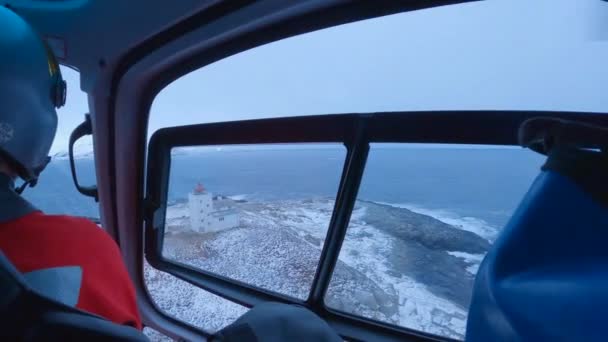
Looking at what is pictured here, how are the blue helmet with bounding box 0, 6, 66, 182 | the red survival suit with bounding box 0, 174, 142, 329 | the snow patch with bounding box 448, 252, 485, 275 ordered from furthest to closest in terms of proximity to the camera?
the snow patch with bounding box 448, 252, 485, 275 < the blue helmet with bounding box 0, 6, 66, 182 < the red survival suit with bounding box 0, 174, 142, 329

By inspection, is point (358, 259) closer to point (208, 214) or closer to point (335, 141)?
point (335, 141)

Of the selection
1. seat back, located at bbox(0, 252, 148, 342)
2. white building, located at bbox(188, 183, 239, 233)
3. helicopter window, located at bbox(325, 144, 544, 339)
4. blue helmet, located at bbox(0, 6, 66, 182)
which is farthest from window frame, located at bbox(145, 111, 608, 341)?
seat back, located at bbox(0, 252, 148, 342)

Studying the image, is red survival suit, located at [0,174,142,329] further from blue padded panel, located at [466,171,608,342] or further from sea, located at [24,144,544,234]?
sea, located at [24,144,544,234]

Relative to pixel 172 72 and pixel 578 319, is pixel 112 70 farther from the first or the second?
pixel 578 319

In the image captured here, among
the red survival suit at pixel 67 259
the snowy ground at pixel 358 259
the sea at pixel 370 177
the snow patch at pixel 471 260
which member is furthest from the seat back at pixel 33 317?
the snow patch at pixel 471 260

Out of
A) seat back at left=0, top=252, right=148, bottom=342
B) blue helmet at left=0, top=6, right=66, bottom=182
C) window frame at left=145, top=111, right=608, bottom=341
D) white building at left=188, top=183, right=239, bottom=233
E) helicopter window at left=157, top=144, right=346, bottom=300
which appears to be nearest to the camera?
seat back at left=0, top=252, right=148, bottom=342

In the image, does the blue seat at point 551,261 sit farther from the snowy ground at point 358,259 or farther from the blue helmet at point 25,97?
the blue helmet at point 25,97
